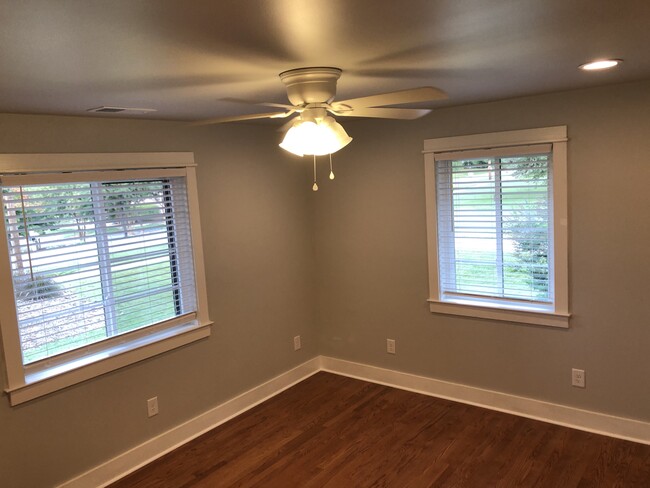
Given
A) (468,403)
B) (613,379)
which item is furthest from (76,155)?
(613,379)

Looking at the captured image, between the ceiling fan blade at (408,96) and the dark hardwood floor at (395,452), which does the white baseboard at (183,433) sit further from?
the ceiling fan blade at (408,96)

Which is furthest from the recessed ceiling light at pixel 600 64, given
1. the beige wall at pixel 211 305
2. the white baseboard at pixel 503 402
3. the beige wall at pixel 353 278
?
the beige wall at pixel 211 305

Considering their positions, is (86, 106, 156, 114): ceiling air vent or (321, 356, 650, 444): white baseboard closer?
(86, 106, 156, 114): ceiling air vent

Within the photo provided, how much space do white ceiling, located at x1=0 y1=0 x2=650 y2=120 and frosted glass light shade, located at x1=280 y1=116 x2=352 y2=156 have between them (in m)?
0.24

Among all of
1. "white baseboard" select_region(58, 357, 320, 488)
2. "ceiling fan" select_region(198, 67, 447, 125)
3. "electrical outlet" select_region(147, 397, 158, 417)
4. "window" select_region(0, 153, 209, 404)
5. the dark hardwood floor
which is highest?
"ceiling fan" select_region(198, 67, 447, 125)

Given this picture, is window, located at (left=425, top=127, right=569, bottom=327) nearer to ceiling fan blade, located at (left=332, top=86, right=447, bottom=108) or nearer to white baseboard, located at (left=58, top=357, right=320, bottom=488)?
white baseboard, located at (left=58, top=357, right=320, bottom=488)

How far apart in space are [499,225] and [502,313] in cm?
62

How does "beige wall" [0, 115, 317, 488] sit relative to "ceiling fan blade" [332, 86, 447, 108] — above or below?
below

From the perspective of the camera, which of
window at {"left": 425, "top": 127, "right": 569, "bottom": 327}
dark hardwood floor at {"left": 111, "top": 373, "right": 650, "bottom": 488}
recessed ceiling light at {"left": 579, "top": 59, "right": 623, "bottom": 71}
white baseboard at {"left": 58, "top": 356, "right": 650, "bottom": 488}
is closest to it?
recessed ceiling light at {"left": 579, "top": 59, "right": 623, "bottom": 71}

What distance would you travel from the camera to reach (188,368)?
12.3 ft

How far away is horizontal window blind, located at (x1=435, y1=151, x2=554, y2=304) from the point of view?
3.58 meters

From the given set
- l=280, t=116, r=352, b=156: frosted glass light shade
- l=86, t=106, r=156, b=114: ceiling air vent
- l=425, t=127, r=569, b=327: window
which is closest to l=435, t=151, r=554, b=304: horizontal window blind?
l=425, t=127, r=569, b=327: window

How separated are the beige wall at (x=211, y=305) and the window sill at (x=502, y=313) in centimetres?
126

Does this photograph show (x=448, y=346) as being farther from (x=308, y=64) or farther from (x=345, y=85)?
(x=308, y=64)
